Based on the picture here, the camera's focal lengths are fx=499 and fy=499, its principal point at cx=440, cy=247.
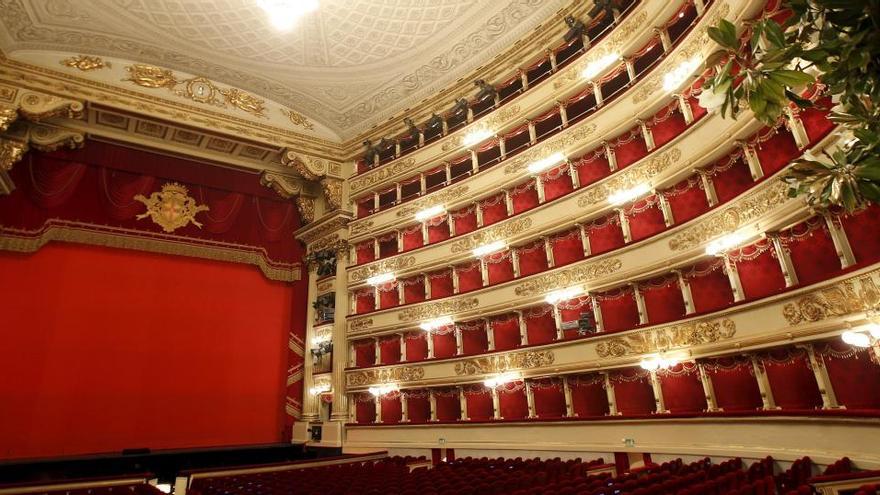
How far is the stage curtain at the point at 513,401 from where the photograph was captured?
1095cm

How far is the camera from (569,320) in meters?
10.6

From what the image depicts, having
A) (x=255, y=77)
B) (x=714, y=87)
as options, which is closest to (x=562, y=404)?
(x=714, y=87)

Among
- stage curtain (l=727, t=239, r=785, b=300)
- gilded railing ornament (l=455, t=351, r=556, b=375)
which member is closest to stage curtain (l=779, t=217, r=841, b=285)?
stage curtain (l=727, t=239, r=785, b=300)

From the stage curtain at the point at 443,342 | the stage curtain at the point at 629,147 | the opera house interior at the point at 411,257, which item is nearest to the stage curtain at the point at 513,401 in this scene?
the opera house interior at the point at 411,257

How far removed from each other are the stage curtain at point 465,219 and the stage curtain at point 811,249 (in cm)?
750

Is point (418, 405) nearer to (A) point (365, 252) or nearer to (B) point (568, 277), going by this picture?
(A) point (365, 252)

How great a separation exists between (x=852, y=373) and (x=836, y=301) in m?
1.07

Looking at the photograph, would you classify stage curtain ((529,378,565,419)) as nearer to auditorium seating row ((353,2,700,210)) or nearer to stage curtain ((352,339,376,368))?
stage curtain ((352,339,376,368))

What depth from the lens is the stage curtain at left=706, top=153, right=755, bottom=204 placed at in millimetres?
8203

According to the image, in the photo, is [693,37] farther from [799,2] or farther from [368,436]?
[368,436]

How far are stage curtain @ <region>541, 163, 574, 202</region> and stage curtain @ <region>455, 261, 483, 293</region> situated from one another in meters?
2.56

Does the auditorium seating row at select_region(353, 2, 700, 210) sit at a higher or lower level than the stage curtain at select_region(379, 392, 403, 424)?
higher

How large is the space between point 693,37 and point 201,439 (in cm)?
1476

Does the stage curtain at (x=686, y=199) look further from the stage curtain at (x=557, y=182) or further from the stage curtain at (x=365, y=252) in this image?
the stage curtain at (x=365, y=252)
